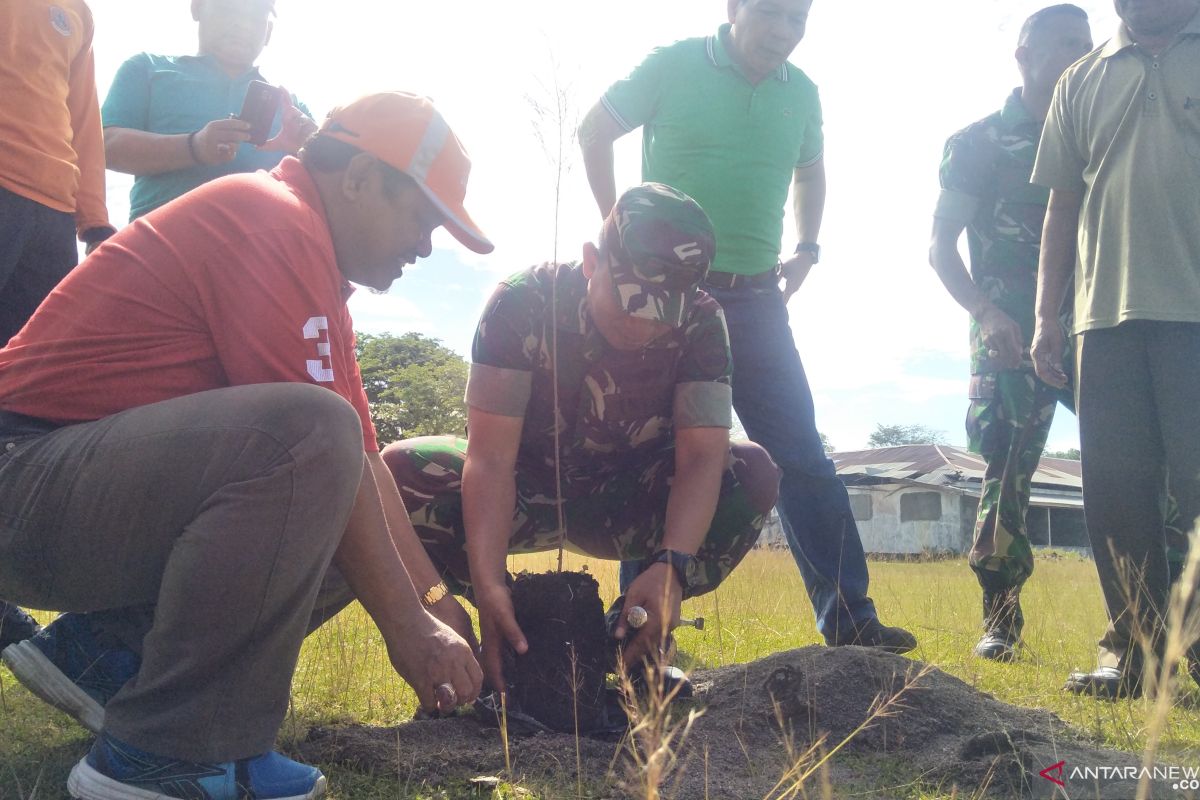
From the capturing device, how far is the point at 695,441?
9.49 ft

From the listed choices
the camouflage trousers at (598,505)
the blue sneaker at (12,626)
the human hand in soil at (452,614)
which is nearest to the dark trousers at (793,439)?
the camouflage trousers at (598,505)

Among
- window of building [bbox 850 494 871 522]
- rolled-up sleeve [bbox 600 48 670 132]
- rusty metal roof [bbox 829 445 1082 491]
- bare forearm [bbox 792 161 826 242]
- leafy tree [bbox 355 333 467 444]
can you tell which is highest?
rolled-up sleeve [bbox 600 48 670 132]

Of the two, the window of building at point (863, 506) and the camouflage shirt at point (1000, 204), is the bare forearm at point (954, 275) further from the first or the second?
the window of building at point (863, 506)

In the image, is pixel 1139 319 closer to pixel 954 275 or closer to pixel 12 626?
pixel 954 275

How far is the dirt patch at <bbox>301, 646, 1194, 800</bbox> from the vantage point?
6.54 ft

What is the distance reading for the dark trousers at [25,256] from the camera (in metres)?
2.60

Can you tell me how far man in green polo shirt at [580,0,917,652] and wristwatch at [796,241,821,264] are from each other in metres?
0.19

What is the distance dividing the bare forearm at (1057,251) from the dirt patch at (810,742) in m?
1.39

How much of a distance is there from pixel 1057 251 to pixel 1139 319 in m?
0.50

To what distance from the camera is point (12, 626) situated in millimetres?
2617

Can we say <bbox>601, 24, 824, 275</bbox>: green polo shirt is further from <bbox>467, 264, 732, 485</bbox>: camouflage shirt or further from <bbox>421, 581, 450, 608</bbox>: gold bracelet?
<bbox>421, 581, 450, 608</bbox>: gold bracelet

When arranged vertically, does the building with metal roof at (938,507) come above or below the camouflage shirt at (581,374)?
below

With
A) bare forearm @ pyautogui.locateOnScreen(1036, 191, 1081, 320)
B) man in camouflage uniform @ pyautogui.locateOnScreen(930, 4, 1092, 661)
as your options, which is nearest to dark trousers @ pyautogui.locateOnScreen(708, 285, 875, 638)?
man in camouflage uniform @ pyautogui.locateOnScreen(930, 4, 1092, 661)

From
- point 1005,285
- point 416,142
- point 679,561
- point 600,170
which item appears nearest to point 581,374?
point 679,561
